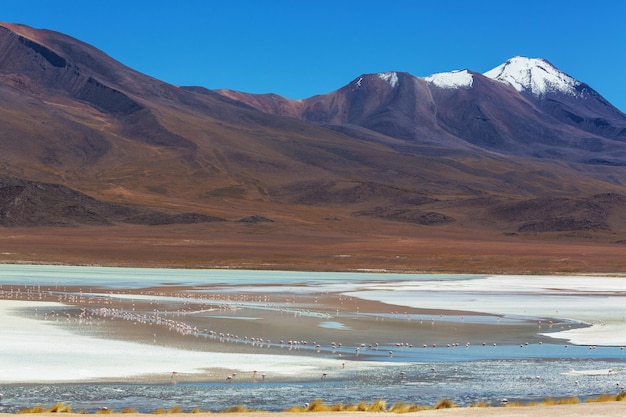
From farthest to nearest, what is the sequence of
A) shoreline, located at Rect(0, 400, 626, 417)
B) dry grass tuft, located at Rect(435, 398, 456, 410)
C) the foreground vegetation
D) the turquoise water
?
the turquoise water
dry grass tuft, located at Rect(435, 398, 456, 410)
the foreground vegetation
shoreline, located at Rect(0, 400, 626, 417)

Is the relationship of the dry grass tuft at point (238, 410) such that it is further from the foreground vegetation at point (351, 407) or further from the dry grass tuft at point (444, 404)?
the dry grass tuft at point (444, 404)

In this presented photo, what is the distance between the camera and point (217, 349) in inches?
1168

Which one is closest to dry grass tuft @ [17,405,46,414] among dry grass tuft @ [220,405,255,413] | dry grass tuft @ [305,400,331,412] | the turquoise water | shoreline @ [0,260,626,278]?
the turquoise water

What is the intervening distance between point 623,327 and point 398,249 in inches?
2578

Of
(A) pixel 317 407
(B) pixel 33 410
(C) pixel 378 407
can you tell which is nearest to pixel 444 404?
(C) pixel 378 407

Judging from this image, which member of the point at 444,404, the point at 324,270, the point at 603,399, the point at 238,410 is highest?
the point at 324,270

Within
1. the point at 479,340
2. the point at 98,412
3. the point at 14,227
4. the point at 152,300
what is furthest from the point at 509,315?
the point at 14,227

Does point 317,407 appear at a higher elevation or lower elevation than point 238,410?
higher

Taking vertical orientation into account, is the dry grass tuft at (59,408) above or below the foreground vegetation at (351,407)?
below

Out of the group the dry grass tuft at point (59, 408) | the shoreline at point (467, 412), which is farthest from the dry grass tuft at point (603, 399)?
the dry grass tuft at point (59, 408)

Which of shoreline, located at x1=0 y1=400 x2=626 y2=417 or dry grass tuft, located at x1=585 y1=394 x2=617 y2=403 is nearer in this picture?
shoreline, located at x1=0 y1=400 x2=626 y2=417

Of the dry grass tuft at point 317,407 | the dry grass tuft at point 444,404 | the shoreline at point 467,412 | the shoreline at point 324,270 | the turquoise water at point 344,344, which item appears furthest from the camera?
the shoreline at point 324,270

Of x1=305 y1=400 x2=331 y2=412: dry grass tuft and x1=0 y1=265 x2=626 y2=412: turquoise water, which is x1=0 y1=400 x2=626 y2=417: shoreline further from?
x1=0 y1=265 x2=626 y2=412: turquoise water

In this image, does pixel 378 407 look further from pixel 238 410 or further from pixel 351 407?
Answer: pixel 238 410
